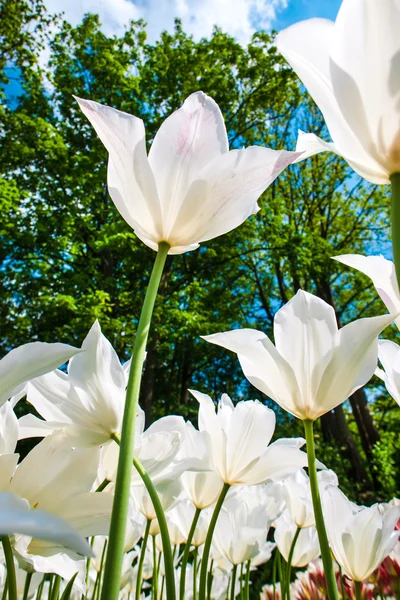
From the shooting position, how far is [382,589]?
79 cm

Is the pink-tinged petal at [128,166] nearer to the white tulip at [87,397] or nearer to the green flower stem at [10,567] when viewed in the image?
the white tulip at [87,397]

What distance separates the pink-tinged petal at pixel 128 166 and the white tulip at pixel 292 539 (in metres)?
0.85

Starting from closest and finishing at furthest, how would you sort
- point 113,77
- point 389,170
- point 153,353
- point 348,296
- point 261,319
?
point 389,170 → point 153,353 → point 113,77 → point 261,319 → point 348,296

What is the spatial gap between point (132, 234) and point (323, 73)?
725cm

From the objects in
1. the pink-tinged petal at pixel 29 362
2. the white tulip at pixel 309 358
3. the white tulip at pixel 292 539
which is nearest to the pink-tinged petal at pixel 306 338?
the white tulip at pixel 309 358

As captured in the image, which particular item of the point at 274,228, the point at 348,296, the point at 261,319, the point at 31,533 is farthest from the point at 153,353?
the point at 31,533

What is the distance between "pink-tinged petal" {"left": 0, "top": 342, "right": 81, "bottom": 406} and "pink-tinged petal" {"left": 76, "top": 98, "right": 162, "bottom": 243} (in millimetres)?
153

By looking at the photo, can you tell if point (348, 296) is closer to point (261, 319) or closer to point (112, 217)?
point (261, 319)

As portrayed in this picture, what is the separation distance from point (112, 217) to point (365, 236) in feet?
24.2

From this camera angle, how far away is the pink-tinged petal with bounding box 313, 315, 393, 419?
43 centimetres

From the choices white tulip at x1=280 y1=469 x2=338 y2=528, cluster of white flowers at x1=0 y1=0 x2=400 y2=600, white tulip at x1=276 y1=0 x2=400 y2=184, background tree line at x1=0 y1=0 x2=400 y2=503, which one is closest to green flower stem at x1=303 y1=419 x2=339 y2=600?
cluster of white flowers at x1=0 y1=0 x2=400 y2=600

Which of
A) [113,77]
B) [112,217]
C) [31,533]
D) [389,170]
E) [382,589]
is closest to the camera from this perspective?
[31,533]

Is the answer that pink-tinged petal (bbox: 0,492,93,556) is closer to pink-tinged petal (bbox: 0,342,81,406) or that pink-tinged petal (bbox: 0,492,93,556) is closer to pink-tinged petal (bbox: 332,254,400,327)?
pink-tinged petal (bbox: 0,342,81,406)

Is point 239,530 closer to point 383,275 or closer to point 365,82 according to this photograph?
point 383,275
